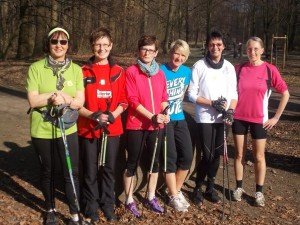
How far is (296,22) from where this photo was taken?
46.4m

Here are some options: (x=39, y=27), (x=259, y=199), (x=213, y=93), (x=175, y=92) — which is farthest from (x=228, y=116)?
(x=39, y=27)

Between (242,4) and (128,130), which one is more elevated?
(242,4)

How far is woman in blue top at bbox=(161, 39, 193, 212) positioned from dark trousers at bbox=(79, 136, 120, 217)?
715mm

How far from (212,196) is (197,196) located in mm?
213

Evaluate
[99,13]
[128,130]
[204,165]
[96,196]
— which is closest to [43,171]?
[96,196]

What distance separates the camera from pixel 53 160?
4.34 metres

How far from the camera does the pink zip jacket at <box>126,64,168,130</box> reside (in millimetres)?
4617

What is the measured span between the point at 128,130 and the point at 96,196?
80 cm

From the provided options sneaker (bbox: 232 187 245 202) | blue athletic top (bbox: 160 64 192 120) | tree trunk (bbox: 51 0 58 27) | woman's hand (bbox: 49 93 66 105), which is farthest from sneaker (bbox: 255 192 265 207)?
tree trunk (bbox: 51 0 58 27)

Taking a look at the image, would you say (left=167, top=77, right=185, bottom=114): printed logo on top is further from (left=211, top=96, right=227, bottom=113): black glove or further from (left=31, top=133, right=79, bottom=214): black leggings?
(left=31, top=133, right=79, bottom=214): black leggings

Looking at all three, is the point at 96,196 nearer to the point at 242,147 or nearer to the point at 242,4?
the point at 242,147

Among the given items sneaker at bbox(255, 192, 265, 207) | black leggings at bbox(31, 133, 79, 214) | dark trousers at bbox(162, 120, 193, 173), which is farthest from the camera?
sneaker at bbox(255, 192, 265, 207)

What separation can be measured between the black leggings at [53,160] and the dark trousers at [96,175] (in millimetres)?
168

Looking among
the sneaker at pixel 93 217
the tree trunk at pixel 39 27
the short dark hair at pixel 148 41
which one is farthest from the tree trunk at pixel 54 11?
the sneaker at pixel 93 217
